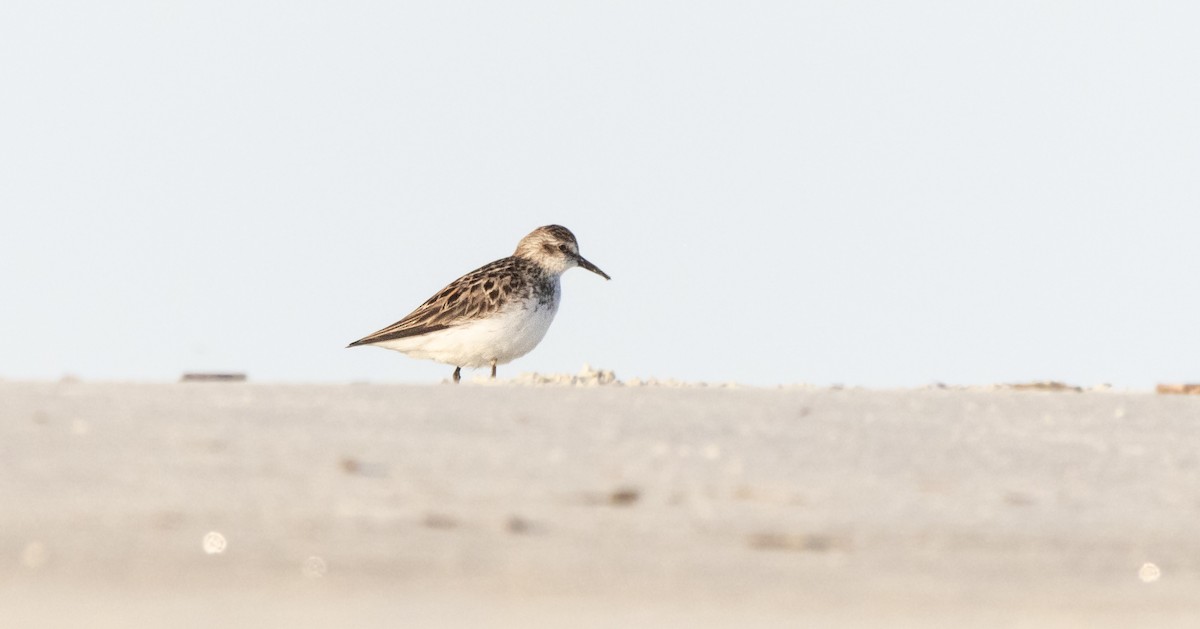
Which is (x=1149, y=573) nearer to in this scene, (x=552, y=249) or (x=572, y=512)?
(x=572, y=512)

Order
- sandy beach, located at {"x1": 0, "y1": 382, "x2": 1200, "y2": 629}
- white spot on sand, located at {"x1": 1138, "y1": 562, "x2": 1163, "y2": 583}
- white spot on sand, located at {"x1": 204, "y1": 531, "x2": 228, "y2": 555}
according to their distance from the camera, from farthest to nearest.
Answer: white spot on sand, located at {"x1": 1138, "y1": 562, "x2": 1163, "y2": 583} < white spot on sand, located at {"x1": 204, "y1": 531, "x2": 228, "y2": 555} < sandy beach, located at {"x1": 0, "y1": 382, "x2": 1200, "y2": 629}

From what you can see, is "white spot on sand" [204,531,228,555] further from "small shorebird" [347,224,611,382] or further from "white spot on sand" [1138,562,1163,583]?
"small shorebird" [347,224,611,382]

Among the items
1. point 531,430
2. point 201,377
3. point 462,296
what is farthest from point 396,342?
point 531,430

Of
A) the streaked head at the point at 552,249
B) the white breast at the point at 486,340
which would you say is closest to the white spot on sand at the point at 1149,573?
the white breast at the point at 486,340

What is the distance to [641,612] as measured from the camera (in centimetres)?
582

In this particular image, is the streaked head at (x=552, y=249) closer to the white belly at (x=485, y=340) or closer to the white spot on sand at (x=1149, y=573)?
the white belly at (x=485, y=340)

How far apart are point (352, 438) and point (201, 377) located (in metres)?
3.35

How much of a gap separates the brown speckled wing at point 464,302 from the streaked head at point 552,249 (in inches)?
28.7

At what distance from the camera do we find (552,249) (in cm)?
1584

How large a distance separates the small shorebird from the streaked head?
528 mm

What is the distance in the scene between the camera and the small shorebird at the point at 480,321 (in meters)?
14.2

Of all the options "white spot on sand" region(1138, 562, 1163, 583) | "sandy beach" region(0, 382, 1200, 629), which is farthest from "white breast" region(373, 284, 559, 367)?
"white spot on sand" region(1138, 562, 1163, 583)

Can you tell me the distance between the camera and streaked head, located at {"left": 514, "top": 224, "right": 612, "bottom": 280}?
1575 cm

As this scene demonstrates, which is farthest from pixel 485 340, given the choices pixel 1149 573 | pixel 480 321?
pixel 1149 573
